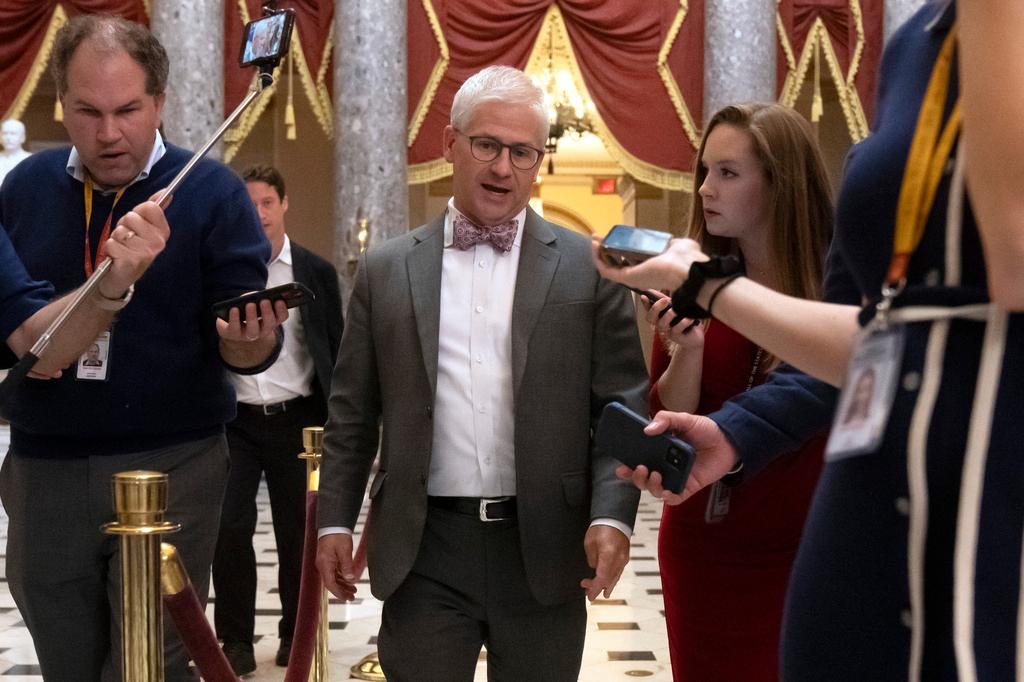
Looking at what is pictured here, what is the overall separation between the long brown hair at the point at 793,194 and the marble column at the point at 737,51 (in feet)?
30.1

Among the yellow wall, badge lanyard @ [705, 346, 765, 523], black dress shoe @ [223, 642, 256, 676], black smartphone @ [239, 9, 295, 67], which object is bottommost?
the yellow wall

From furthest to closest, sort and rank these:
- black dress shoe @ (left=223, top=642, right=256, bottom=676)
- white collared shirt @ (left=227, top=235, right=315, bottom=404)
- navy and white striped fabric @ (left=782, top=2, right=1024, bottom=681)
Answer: white collared shirt @ (left=227, top=235, right=315, bottom=404)
black dress shoe @ (left=223, top=642, right=256, bottom=676)
navy and white striped fabric @ (left=782, top=2, right=1024, bottom=681)

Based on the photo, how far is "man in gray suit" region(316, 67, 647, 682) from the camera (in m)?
2.99

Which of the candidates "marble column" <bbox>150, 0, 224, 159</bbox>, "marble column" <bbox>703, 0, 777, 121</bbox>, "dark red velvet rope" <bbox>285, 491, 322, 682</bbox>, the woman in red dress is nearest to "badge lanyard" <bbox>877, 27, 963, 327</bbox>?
the woman in red dress

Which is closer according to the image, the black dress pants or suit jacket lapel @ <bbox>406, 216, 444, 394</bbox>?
suit jacket lapel @ <bbox>406, 216, 444, 394</bbox>

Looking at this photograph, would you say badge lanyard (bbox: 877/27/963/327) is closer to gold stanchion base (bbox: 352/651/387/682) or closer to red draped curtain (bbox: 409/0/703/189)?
gold stanchion base (bbox: 352/651/387/682)

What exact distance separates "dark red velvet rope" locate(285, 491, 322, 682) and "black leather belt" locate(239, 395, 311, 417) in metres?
2.25

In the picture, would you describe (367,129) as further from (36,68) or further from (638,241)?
(638,241)

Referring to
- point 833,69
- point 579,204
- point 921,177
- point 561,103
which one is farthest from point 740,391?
point 579,204

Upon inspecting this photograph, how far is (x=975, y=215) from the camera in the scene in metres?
1.38

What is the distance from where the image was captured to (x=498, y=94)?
10.2 ft

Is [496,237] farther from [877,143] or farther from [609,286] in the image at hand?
[877,143]

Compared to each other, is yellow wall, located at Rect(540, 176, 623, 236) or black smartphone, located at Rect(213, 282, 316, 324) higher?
black smartphone, located at Rect(213, 282, 316, 324)

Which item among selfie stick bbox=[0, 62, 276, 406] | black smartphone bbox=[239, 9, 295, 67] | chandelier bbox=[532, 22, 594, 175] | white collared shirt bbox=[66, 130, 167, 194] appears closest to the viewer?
selfie stick bbox=[0, 62, 276, 406]
